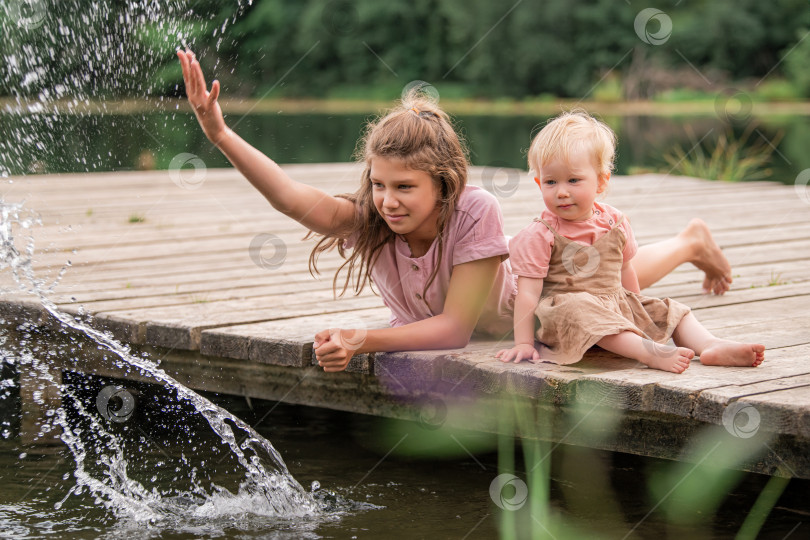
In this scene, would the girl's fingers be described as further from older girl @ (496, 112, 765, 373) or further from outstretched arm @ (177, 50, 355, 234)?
older girl @ (496, 112, 765, 373)

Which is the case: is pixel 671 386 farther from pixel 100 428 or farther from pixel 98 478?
pixel 100 428

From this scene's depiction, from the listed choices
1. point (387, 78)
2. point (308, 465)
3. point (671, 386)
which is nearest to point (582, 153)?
→ point (671, 386)

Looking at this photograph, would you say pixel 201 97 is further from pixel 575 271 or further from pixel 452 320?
pixel 575 271

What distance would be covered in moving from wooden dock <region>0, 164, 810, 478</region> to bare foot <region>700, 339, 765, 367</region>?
1.4 inches

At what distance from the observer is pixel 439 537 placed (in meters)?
3.14

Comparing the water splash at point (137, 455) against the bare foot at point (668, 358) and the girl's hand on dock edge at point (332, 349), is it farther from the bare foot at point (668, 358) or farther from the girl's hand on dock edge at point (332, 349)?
the bare foot at point (668, 358)

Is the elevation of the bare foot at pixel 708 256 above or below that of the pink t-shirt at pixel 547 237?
above

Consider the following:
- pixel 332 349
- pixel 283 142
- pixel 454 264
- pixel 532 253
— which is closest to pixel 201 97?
pixel 332 349

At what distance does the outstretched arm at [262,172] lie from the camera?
2.90 meters

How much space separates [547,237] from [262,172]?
85cm

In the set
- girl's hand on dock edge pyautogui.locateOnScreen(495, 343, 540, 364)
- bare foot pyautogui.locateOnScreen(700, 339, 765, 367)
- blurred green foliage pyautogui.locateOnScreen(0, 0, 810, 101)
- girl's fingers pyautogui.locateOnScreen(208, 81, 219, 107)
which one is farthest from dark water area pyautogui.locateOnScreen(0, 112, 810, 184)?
bare foot pyautogui.locateOnScreen(700, 339, 765, 367)

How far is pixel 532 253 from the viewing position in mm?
3219

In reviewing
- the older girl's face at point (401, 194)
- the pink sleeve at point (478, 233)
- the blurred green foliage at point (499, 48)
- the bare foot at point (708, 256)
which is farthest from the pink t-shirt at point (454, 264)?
the blurred green foliage at point (499, 48)

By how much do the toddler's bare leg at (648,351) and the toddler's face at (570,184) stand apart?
16.2 inches
